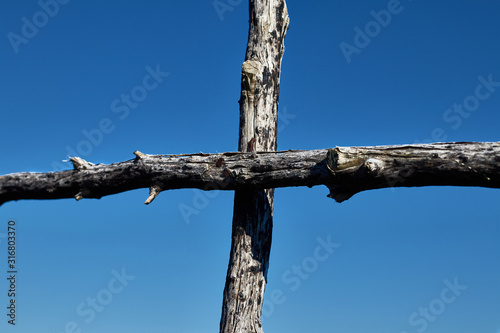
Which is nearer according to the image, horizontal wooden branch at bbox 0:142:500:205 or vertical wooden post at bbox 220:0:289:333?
horizontal wooden branch at bbox 0:142:500:205

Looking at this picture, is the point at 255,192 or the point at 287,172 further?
the point at 255,192

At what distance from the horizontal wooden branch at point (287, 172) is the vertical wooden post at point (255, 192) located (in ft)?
1.61

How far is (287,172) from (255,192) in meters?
0.67

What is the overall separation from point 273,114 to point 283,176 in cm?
118

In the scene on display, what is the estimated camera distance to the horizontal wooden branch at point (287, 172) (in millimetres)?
4605

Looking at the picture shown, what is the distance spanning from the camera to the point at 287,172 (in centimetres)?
530

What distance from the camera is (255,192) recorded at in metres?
5.85

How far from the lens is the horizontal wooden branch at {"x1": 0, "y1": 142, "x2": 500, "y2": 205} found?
4.61 metres

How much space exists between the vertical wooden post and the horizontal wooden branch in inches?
19.4

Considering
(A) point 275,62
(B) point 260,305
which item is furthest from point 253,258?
(A) point 275,62

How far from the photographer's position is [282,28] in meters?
6.49

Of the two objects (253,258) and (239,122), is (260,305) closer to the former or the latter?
(253,258)

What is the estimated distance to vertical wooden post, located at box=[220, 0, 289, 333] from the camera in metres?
5.65

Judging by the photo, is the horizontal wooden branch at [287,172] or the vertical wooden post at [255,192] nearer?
the horizontal wooden branch at [287,172]
